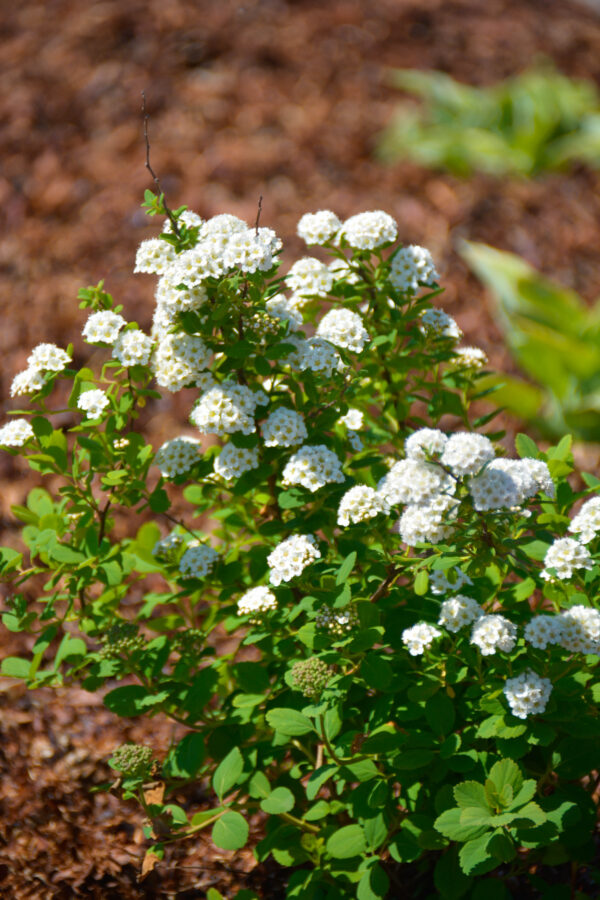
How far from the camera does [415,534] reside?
4.78 ft

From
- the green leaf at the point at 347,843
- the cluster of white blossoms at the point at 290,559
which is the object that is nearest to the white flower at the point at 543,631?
the cluster of white blossoms at the point at 290,559

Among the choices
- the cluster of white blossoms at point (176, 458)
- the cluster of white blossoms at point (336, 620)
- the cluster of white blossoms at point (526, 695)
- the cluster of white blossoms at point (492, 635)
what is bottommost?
the cluster of white blossoms at point (526, 695)

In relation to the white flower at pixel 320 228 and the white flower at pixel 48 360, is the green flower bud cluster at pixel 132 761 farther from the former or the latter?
the white flower at pixel 320 228

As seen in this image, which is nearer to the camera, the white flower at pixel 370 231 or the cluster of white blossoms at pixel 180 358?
the cluster of white blossoms at pixel 180 358

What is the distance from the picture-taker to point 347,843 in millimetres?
1667

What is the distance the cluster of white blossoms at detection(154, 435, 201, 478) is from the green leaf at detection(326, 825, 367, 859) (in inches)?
30.7

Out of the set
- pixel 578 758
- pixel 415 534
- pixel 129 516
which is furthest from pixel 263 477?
pixel 129 516

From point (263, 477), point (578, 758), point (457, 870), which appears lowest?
point (457, 870)

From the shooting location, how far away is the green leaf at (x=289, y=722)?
161 cm

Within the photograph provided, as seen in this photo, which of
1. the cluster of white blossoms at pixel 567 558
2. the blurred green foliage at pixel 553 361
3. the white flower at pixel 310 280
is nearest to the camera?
the cluster of white blossoms at pixel 567 558

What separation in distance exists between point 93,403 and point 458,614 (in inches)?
31.6

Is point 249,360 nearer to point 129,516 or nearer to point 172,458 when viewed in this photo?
point 172,458

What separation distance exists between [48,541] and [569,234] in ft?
11.6

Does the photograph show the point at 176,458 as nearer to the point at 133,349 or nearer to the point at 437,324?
the point at 133,349
